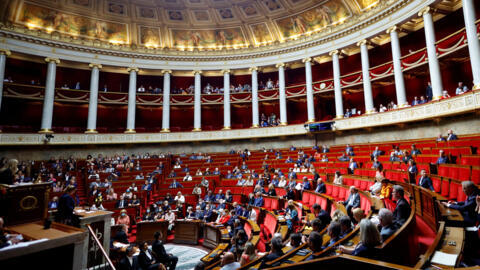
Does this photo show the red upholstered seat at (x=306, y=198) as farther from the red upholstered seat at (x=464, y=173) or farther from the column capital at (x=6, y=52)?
the column capital at (x=6, y=52)

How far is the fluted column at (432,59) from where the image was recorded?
1259 cm

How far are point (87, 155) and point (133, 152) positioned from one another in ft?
10.2

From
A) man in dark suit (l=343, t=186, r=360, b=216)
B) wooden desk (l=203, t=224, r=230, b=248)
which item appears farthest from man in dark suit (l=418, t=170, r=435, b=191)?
wooden desk (l=203, t=224, r=230, b=248)

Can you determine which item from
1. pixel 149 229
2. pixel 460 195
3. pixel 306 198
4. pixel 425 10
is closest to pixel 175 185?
pixel 149 229

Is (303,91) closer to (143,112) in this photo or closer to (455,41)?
(455,41)

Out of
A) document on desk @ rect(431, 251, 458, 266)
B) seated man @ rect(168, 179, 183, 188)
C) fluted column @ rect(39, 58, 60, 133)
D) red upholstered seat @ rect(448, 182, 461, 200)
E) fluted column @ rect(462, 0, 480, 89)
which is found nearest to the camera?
document on desk @ rect(431, 251, 458, 266)

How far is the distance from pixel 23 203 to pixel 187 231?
568 centimetres

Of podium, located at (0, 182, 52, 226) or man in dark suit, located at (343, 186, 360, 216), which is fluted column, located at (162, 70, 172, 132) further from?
man in dark suit, located at (343, 186, 360, 216)

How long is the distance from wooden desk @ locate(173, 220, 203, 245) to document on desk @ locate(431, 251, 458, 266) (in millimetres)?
7476

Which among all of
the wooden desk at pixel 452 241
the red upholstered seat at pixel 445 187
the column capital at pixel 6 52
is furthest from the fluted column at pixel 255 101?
the wooden desk at pixel 452 241

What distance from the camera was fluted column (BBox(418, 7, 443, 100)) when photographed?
12594mm

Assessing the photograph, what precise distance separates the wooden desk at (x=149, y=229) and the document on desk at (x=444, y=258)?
8.17m

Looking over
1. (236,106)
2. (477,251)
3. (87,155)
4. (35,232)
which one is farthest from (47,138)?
(477,251)

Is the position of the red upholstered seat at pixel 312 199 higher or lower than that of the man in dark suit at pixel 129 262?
higher
